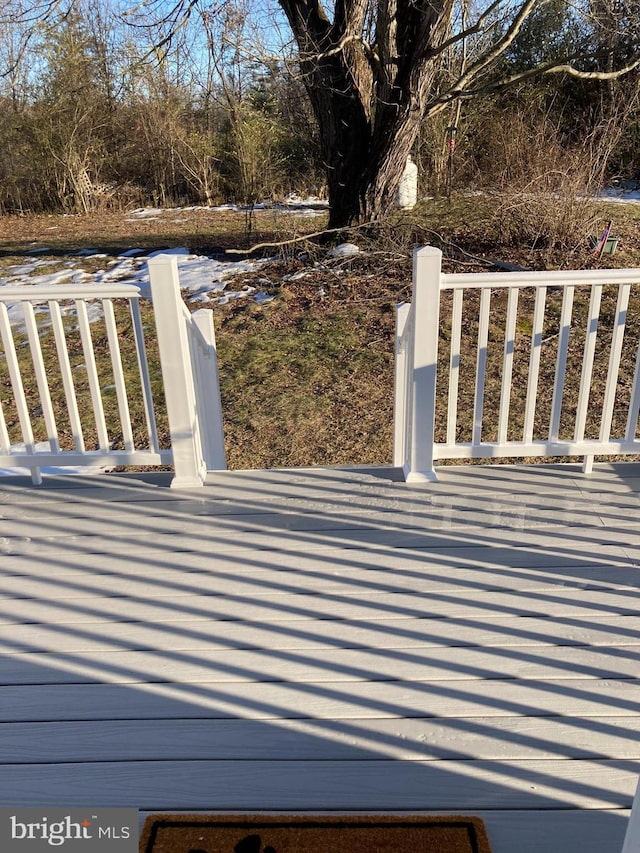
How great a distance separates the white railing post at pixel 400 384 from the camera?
3.00 meters

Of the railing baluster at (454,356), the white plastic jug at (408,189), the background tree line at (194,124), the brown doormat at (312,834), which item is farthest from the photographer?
the background tree line at (194,124)

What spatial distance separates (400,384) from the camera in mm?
3104

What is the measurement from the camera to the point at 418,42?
21.8 ft

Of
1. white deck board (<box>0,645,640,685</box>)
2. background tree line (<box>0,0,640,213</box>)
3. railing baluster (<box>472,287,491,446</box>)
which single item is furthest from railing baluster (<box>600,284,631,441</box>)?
background tree line (<box>0,0,640,213</box>)

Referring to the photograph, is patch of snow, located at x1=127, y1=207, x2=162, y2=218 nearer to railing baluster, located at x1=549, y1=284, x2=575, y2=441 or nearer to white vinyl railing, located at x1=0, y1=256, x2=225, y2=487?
white vinyl railing, located at x1=0, y1=256, x2=225, y2=487

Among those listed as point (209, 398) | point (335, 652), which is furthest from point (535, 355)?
point (335, 652)

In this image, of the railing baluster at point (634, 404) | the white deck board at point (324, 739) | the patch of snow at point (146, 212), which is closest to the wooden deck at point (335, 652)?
the white deck board at point (324, 739)

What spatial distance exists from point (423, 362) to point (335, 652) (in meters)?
1.35

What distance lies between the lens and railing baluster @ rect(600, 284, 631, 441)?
2760 mm

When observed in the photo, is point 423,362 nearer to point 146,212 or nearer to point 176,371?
point 176,371

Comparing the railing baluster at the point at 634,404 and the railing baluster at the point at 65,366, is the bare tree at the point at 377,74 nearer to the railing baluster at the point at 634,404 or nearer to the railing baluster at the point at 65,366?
the railing baluster at the point at 634,404

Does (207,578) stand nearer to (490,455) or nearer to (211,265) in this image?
(490,455)

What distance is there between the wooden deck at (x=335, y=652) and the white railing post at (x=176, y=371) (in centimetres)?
16

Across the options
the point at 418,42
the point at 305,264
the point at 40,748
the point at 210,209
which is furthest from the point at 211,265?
the point at 40,748
